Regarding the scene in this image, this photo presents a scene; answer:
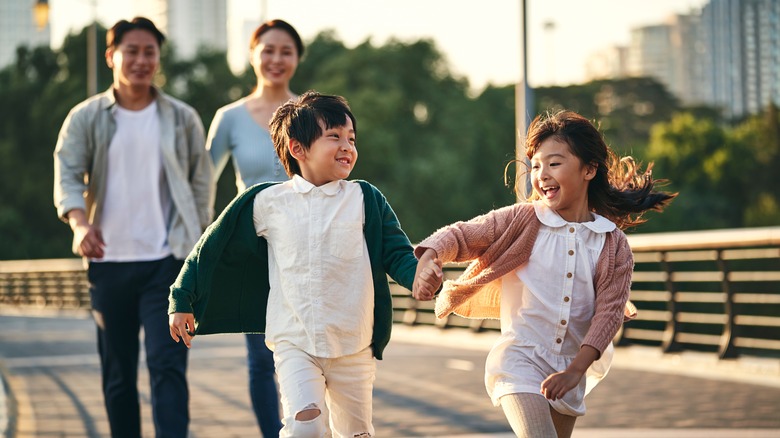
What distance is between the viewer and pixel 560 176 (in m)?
4.26

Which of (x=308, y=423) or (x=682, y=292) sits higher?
(x=308, y=423)

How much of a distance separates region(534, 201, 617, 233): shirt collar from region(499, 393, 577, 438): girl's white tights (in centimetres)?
55

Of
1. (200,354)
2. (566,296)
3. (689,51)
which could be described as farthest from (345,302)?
(689,51)

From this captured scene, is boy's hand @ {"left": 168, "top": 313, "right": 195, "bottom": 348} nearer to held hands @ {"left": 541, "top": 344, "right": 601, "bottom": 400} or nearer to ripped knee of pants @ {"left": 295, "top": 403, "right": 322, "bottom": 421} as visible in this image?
ripped knee of pants @ {"left": 295, "top": 403, "right": 322, "bottom": 421}

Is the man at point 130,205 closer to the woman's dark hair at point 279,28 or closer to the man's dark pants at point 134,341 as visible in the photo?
the man's dark pants at point 134,341

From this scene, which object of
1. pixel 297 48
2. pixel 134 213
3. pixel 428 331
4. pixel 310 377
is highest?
pixel 297 48

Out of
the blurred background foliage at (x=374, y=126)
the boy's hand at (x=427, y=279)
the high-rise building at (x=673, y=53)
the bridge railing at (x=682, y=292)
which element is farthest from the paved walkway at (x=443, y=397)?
the high-rise building at (x=673, y=53)

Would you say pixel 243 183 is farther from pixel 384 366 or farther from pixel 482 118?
pixel 482 118

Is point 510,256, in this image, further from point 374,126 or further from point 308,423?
point 374,126

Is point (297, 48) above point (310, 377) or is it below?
above

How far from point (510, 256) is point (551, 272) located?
0.45ft

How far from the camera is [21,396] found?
389 inches

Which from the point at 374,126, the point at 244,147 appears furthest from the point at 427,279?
the point at 374,126

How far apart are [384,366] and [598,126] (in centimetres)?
798
